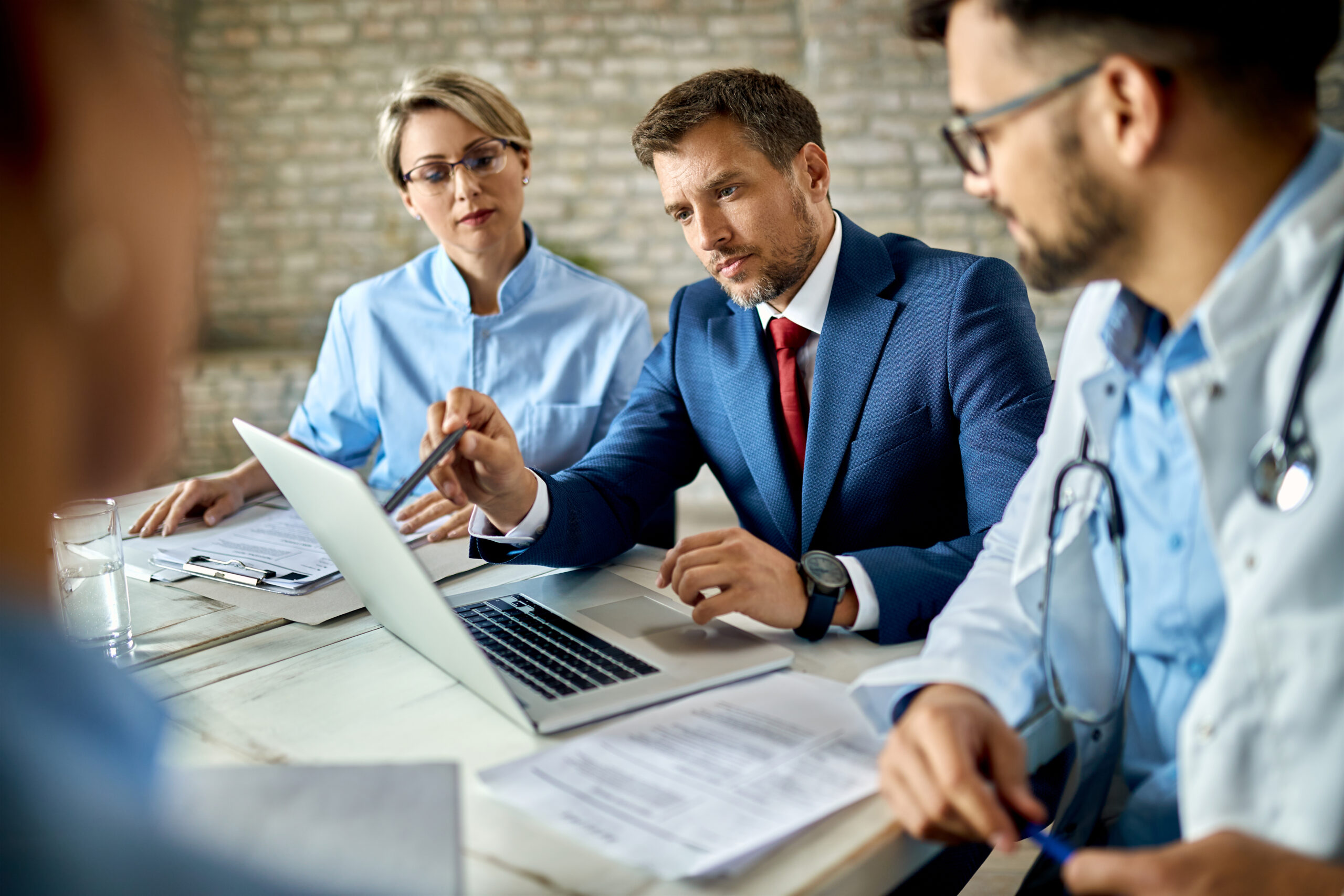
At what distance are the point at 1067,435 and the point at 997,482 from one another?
0.38 metres

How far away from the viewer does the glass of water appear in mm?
1183

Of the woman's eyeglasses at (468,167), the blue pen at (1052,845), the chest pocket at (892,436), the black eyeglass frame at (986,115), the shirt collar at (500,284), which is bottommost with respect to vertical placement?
the blue pen at (1052,845)

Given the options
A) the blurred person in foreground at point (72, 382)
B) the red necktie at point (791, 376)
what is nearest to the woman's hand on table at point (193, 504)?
the red necktie at point (791, 376)

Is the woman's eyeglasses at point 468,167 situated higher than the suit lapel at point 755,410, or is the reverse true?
the woman's eyeglasses at point 468,167

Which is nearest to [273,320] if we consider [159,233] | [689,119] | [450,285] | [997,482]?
[450,285]

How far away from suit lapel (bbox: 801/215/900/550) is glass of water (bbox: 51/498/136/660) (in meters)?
1.02

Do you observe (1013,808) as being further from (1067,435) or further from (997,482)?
(997,482)

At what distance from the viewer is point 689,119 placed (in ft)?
5.51

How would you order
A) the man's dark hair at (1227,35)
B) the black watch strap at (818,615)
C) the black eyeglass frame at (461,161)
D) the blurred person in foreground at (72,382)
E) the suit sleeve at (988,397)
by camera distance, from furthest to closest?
the black eyeglass frame at (461,161), the suit sleeve at (988,397), the black watch strap at (818,615), the man's dark hair at (1227,35), the blurred person in foreground at (72,382)

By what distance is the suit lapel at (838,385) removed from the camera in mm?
1562

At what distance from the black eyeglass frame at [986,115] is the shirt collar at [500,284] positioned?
1.47m

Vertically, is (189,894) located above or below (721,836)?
above

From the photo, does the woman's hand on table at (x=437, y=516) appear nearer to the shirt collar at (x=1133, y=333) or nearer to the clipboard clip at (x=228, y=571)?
the clipboard clip at (x=228, y=571)

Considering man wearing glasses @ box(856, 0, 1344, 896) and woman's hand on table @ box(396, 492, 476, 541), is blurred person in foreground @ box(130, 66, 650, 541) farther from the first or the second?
man wearing glasses @ box(856, 0, 1344, 896)
